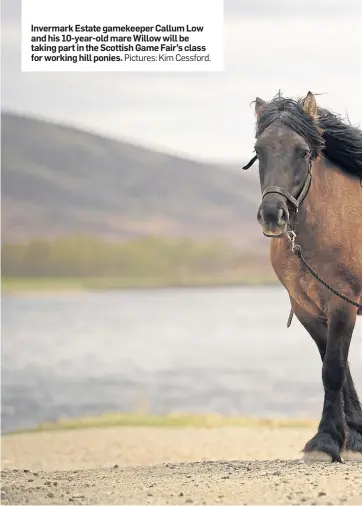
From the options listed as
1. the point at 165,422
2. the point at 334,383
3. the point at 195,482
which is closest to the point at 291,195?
the point at 334,383

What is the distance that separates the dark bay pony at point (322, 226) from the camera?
539 cm

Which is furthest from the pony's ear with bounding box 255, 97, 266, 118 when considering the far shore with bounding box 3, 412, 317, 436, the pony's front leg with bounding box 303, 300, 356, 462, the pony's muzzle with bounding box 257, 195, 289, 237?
the far shore with bounding box 3, 412, 317, 436

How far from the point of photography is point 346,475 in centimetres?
507

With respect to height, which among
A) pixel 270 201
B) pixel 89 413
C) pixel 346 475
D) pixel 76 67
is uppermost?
pixel 76 67

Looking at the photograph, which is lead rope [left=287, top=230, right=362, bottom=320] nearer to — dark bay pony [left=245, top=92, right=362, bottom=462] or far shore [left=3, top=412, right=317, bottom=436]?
dark bay pony [left=245, top=92, right=362, bottom=462]

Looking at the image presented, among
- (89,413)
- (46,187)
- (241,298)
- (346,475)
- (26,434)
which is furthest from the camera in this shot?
(241,298)

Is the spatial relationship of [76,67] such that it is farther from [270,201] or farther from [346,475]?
[346,475]

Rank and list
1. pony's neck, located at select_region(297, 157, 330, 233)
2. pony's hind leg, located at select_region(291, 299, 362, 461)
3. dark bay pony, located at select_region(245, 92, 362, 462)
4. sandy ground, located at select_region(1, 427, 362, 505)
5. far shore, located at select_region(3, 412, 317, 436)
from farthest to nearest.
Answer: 1. far shore, located at select_region(3, 412, 317, 436)
2. pony's hind leg, located at select_region(291, 299, 362, 461)
3. pony's neck, located at select_region(297, 157, 330, 233)
4. dark bay pony, located at select_region(245, 92, 362, 462)
5. sandy ground, located at select_region(1, 427, 362, 505)

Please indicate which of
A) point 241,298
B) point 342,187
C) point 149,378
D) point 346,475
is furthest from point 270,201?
point 241,298

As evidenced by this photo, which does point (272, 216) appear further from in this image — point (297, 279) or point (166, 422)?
point (166, 422)

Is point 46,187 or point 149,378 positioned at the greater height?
point 46,187

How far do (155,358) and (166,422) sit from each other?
921 cm

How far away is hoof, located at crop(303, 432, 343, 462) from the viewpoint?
5590 millimetres

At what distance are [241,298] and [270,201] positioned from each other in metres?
27.0
